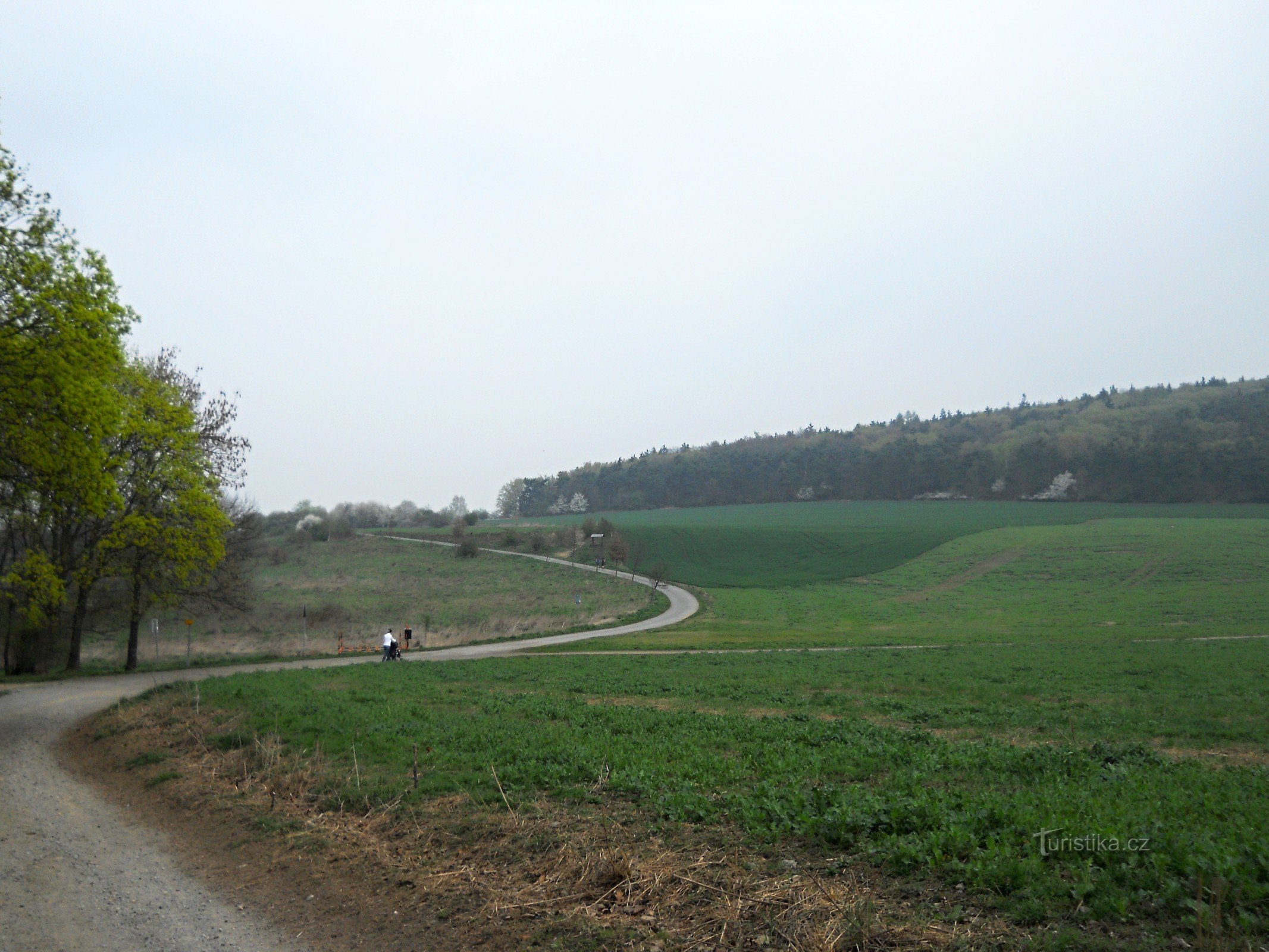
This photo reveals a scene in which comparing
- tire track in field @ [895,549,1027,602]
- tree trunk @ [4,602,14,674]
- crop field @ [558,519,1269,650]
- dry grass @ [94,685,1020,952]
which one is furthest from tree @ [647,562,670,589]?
dry grass @ [94,685,1020,952]

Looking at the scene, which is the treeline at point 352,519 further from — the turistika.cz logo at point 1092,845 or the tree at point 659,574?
the turistika.cz logo at point 1092,845

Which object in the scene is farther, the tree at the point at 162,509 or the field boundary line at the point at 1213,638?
the field boundary line at the point at 1213,638

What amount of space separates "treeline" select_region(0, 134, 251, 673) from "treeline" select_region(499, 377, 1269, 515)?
110939 mm

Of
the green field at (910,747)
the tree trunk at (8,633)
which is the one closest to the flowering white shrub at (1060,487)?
the green field at (910,747)

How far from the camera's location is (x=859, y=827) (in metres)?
6.61

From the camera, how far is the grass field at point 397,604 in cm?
4128

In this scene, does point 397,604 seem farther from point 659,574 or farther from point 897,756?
point 897,756

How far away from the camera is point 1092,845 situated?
570 cm

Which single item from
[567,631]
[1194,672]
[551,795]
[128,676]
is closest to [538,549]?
[567,631]

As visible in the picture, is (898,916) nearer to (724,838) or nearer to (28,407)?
(724,838)

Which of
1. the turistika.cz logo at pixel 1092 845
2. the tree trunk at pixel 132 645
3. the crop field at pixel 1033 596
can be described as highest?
the turistika.cz logo at pixel 1092 845

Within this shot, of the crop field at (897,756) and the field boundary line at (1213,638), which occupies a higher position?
the crop field at (897,756)

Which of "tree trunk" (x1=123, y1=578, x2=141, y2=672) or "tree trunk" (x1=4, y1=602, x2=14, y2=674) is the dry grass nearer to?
"tree trunk" (x1=123, y1=578, x2=141, y2=672)

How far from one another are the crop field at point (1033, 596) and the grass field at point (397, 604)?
8949mm
